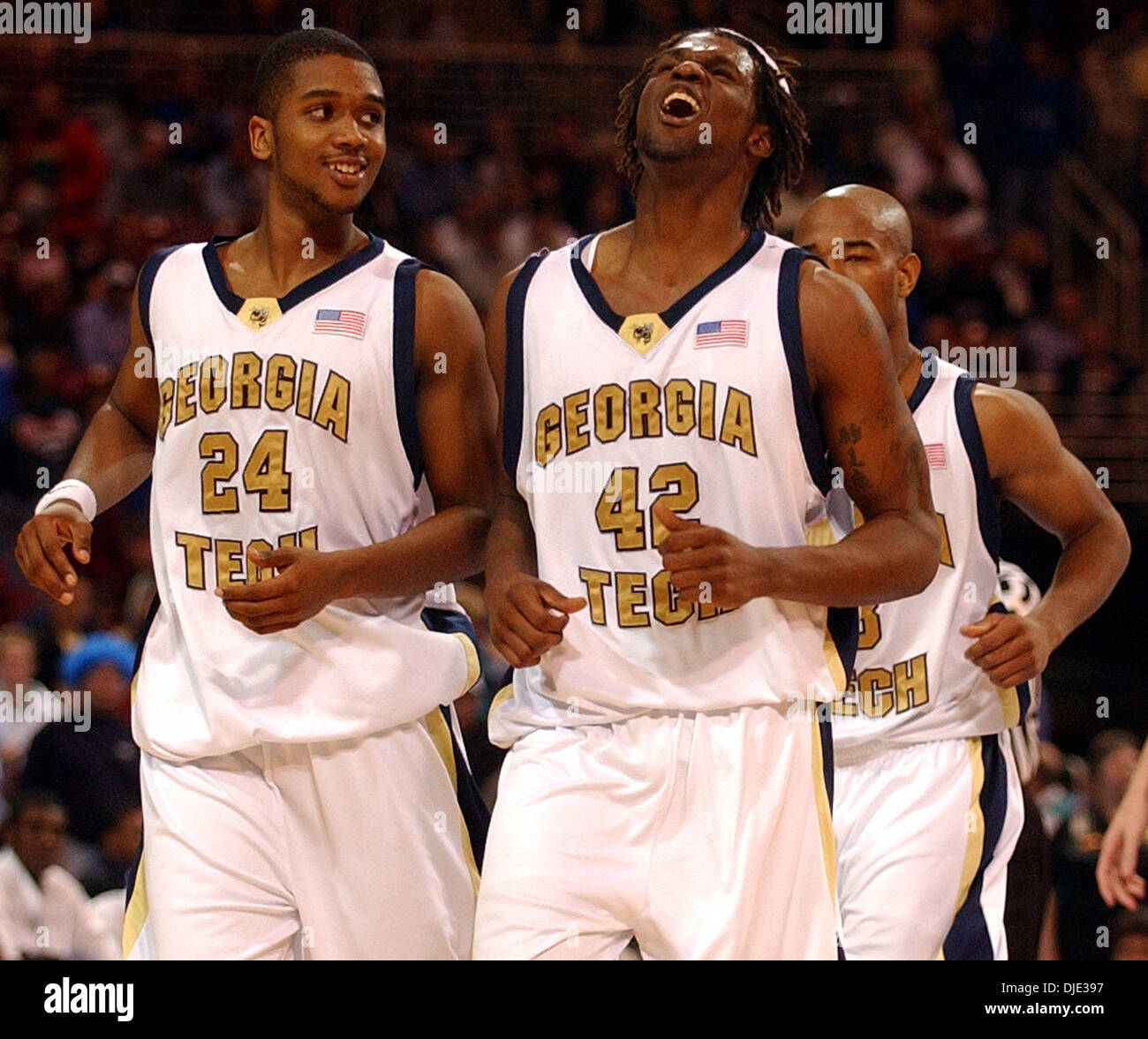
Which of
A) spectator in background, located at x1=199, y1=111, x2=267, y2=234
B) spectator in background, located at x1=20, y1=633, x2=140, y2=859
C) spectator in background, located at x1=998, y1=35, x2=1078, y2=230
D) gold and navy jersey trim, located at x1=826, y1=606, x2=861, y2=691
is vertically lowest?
spectator in background, located at x1=20, y1=633, x2=140, y2=859

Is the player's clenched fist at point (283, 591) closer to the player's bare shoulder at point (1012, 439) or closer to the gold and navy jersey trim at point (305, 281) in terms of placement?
the gold and navy jersey trim at point (305, 281)

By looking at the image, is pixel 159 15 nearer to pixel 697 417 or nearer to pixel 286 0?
pixel 286 0

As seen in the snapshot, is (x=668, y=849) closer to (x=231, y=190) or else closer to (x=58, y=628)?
(x=58, y=628)

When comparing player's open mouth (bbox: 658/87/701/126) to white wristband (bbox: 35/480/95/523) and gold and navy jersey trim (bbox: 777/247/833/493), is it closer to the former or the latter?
gold and navy jersey trim (bbox: 777/247/833/493)

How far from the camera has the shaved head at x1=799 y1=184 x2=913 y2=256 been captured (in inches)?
176

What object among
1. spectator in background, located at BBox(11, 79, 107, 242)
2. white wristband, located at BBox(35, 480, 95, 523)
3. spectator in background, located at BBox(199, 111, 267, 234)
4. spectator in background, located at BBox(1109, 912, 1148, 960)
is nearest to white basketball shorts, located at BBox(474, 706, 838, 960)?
white wristband, located at BBox(35, 480, 95, 523)

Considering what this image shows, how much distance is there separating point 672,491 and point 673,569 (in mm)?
309

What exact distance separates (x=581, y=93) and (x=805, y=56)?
1.49 metres

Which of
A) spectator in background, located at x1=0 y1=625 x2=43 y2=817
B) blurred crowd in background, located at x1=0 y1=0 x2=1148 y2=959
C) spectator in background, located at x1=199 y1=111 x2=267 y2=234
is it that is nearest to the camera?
spectator in background, located at x1=0 y1=625 x2=43 y2=817

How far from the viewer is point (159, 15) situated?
11.8 metres

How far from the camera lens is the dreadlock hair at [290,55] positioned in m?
3.77

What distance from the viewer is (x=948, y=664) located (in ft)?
13.8

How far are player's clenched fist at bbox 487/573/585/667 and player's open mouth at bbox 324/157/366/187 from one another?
100 centimetres

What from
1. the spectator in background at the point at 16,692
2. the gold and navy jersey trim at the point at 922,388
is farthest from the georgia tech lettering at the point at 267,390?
the spectator in background at the point at 16,692
